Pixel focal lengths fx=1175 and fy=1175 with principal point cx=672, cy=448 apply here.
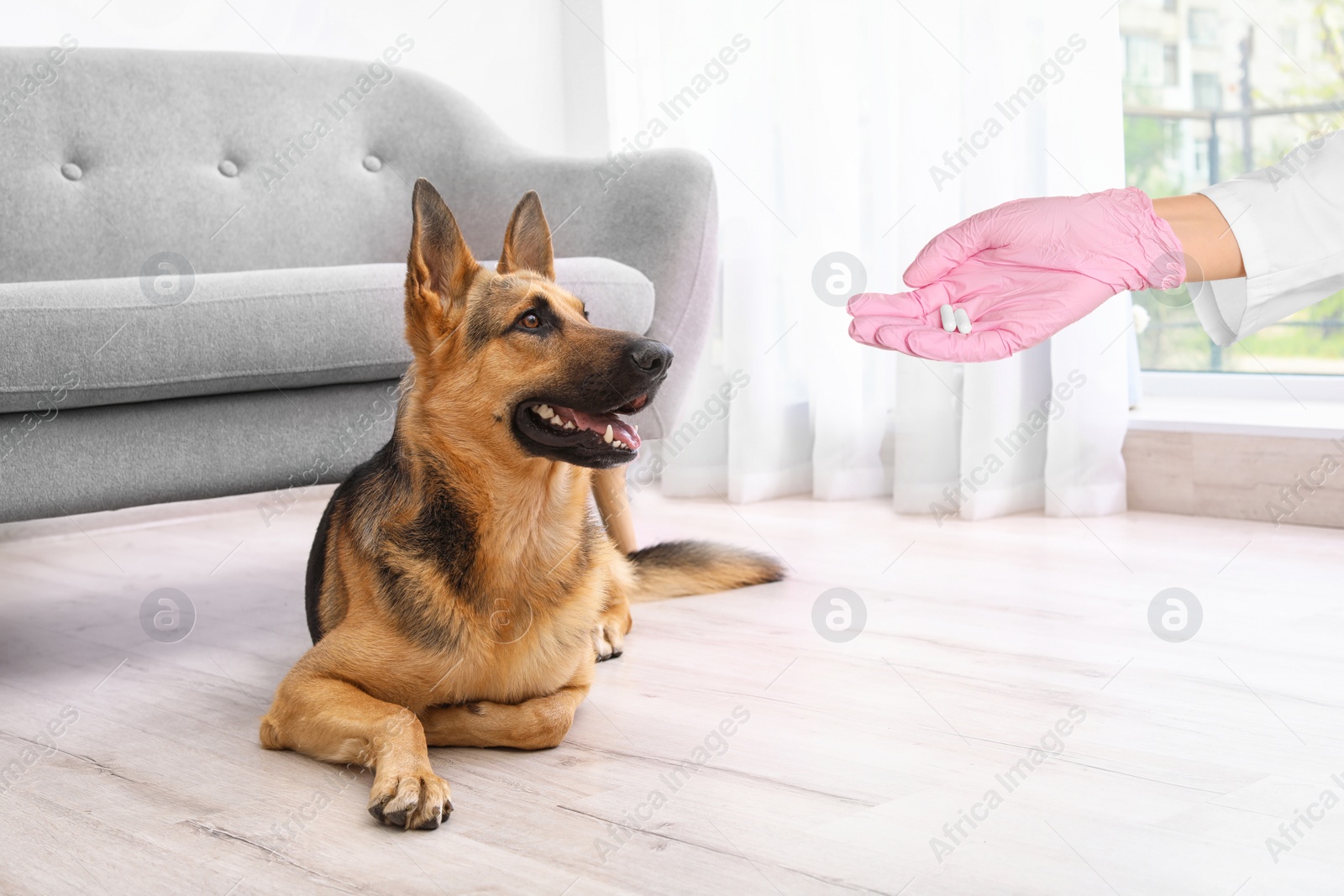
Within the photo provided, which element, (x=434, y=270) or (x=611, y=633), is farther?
(x=611, y=633)

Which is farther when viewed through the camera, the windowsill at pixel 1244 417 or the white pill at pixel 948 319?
the windowsill at pixel 1244 417

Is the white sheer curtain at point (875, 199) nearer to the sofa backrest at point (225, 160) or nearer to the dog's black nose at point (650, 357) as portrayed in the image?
the sofa backrest at point (225, 160)

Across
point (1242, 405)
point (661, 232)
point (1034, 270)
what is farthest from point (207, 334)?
point (1242, 405)

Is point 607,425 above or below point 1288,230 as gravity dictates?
below

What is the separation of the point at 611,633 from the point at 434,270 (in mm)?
833

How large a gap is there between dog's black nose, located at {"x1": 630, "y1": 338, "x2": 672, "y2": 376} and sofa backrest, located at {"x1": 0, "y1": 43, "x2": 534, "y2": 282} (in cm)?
172

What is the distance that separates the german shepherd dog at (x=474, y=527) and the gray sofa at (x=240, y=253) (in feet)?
1.96

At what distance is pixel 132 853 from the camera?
4.80 feet

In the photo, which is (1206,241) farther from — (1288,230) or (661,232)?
(661,232)

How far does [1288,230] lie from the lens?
1522mm

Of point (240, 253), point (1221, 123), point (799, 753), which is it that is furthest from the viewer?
point (1221, 123)

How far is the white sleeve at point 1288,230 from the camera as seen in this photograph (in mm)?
1502

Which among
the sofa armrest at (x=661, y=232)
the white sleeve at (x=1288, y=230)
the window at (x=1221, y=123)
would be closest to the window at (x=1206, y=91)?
the window at (x=1221, y=123)

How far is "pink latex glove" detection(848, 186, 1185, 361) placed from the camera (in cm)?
158
